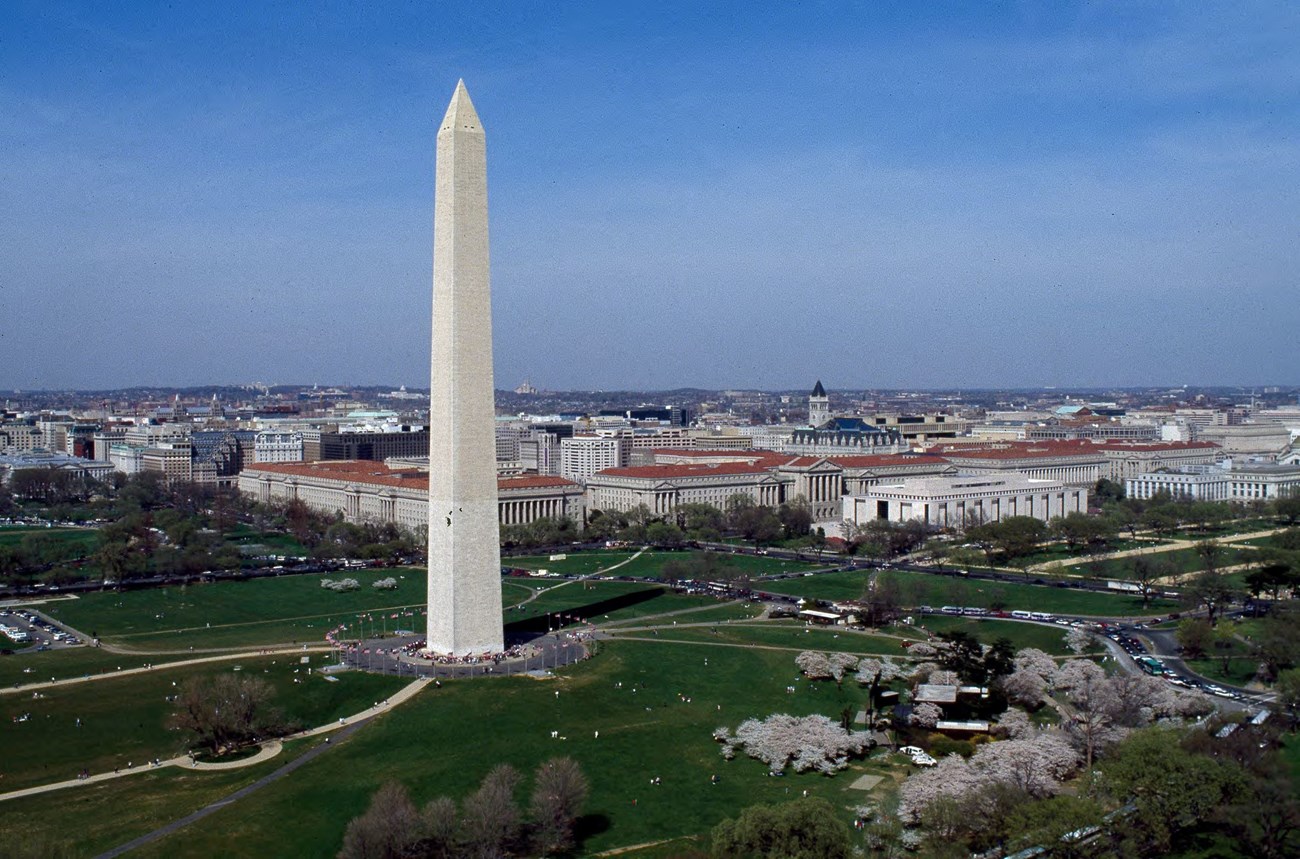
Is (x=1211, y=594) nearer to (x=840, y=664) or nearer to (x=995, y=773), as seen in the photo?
(x=840, y=664)

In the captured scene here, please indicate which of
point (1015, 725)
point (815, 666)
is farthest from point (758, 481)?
point (1015, 725)

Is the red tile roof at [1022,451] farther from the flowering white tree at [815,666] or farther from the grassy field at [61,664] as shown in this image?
the grassy field at [61,664]

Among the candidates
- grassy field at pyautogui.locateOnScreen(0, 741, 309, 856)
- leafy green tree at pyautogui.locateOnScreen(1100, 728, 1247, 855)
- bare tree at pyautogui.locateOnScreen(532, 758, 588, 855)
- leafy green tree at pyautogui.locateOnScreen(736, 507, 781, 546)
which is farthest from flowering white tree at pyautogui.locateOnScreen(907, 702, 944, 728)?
leafy green tree at pyautogui.locateOnScreen(736, 507, 781, 546)

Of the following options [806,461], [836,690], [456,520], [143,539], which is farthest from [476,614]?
[806,461]

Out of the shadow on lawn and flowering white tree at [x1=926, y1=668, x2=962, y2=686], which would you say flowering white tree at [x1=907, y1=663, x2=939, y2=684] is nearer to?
flowering white tree at [x1=926, y1=668, x2=962, y2=686]

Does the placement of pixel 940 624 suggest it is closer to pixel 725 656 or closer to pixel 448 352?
pixel 725 656

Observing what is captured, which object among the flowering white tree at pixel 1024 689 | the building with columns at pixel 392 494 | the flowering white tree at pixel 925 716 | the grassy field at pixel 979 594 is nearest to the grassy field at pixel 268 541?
the building with columns at pixel 392 494
